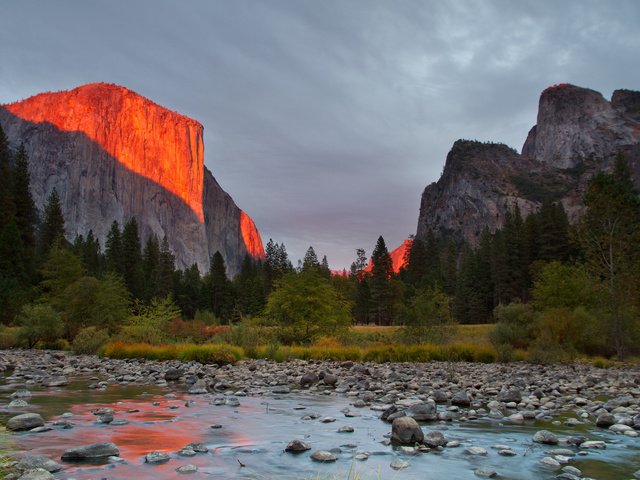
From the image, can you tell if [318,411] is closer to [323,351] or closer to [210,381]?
[210,381]

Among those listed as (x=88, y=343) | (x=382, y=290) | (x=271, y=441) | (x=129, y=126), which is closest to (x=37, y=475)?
(x=271, y=441)

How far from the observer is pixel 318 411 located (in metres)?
9.64

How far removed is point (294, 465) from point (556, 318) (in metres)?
22.3

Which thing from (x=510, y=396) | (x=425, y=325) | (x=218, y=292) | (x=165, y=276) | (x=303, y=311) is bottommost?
(x=510, y=396)

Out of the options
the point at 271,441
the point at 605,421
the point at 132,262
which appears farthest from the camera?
the point at 132,262

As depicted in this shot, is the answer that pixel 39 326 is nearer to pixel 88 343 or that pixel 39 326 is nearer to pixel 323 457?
pixel 88 343

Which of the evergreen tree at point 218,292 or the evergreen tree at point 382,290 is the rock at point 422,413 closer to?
the evergreen tree at point 382,290

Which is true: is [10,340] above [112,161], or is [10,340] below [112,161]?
below

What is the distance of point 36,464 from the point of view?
5070mm

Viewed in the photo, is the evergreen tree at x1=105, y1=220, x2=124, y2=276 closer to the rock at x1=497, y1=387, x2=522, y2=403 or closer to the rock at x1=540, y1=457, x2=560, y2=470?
the rock at x1=497, y1=387, x2=522, y2=403

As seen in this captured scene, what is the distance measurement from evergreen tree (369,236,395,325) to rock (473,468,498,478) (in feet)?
232

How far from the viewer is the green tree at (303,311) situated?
30.4 meters

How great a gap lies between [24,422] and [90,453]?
2212 millimetres

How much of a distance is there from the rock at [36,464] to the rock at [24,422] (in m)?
2.17
